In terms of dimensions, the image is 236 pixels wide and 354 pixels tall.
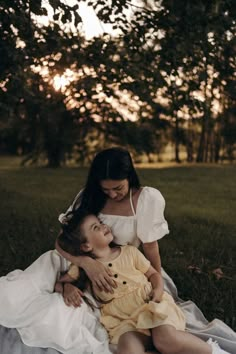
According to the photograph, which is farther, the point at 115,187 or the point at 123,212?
the point at 123,212

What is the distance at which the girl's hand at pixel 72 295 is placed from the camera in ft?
10.5

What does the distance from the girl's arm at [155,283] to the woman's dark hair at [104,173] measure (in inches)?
19.8

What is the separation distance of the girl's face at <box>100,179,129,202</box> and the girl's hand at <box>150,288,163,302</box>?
0.60 metres

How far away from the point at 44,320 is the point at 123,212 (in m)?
0.81

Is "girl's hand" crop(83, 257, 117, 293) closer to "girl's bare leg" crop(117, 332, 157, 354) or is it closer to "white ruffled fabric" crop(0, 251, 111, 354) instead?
"white ruffled fabric" crop(0, 251, 111, 354)

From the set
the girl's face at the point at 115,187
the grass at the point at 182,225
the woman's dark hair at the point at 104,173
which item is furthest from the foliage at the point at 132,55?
the girl's face at the point at 115,187

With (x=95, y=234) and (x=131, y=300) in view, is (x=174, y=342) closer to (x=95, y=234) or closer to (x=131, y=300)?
(x=131, y=300)

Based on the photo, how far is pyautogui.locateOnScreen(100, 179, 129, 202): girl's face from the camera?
3.32 m

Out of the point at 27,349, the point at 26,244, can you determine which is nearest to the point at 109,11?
the point at 26,244

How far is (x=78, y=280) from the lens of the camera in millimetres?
3363

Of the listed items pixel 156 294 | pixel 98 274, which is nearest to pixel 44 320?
pixel 98 274

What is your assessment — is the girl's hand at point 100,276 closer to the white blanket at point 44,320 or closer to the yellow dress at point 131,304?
the yellow dress at point 131,304

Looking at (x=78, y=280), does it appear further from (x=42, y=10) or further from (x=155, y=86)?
(x=155, y=86)

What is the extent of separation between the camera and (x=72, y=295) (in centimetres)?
321
